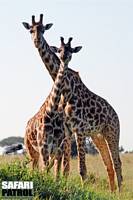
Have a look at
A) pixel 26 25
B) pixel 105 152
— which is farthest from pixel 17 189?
pixel 105 152

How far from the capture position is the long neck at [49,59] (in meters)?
12.9

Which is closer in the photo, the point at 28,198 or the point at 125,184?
the point at 28,198

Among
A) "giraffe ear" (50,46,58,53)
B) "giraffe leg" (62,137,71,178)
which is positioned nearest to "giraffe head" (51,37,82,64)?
"giraffe ear" (50,46,58,53)

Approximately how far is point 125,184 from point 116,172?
1.69 meters

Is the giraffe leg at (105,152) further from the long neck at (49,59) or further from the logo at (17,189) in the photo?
the logo at (17,189)

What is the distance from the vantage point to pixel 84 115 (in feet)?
44.5

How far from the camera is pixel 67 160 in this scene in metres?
12.6

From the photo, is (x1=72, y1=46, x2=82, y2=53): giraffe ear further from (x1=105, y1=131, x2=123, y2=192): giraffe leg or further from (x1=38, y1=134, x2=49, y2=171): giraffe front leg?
(x1=105, y1=131, x2=123, y2=192): giraffe leg

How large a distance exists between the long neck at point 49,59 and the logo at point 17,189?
3.85m

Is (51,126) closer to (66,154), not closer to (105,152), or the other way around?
(66,154)

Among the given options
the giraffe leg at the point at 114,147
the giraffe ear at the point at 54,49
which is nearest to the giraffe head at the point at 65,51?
the giraffe ear at the point at 54,49

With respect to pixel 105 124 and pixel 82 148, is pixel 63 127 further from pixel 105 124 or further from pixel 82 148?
pixel 105 124

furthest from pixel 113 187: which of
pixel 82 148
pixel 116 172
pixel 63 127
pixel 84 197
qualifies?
pixel 84 197

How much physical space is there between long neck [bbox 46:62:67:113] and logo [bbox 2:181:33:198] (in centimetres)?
301
